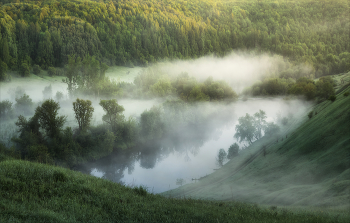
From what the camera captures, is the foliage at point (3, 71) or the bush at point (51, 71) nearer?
the foliage at point (3, 71)

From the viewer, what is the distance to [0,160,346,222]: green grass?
7.12 m

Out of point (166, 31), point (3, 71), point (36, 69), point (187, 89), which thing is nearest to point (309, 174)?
point (187, 89)

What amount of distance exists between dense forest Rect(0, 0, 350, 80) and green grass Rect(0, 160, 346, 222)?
73391 millimetres

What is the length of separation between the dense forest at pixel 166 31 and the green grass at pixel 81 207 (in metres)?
73.4

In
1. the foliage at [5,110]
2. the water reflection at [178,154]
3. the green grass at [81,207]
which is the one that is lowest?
the green grass at [81,207]

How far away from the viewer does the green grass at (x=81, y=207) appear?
7.12 m

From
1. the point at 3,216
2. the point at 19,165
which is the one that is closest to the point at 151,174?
the point at 19,165

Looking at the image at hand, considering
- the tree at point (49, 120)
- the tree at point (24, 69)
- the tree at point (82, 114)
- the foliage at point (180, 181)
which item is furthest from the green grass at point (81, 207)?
the tree at point (24, 69)

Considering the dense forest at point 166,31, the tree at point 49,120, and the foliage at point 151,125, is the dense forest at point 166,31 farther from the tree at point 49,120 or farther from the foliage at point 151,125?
the foliage at point 151,125

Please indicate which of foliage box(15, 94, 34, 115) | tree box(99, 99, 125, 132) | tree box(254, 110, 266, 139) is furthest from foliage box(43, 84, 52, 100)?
tree box(254, 110, 266, 139)

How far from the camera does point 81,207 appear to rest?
7.97m

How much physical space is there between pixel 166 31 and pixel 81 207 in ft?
419

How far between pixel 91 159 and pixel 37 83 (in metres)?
46.4

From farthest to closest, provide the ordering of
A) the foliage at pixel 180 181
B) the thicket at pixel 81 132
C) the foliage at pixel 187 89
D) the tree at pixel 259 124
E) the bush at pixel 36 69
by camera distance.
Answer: the foliage at pixel 187 89, the bush at pixel 36 69, the tree at pixel 259 124, the thicket at pixel 81 132, the foliage at pixel 180 181
